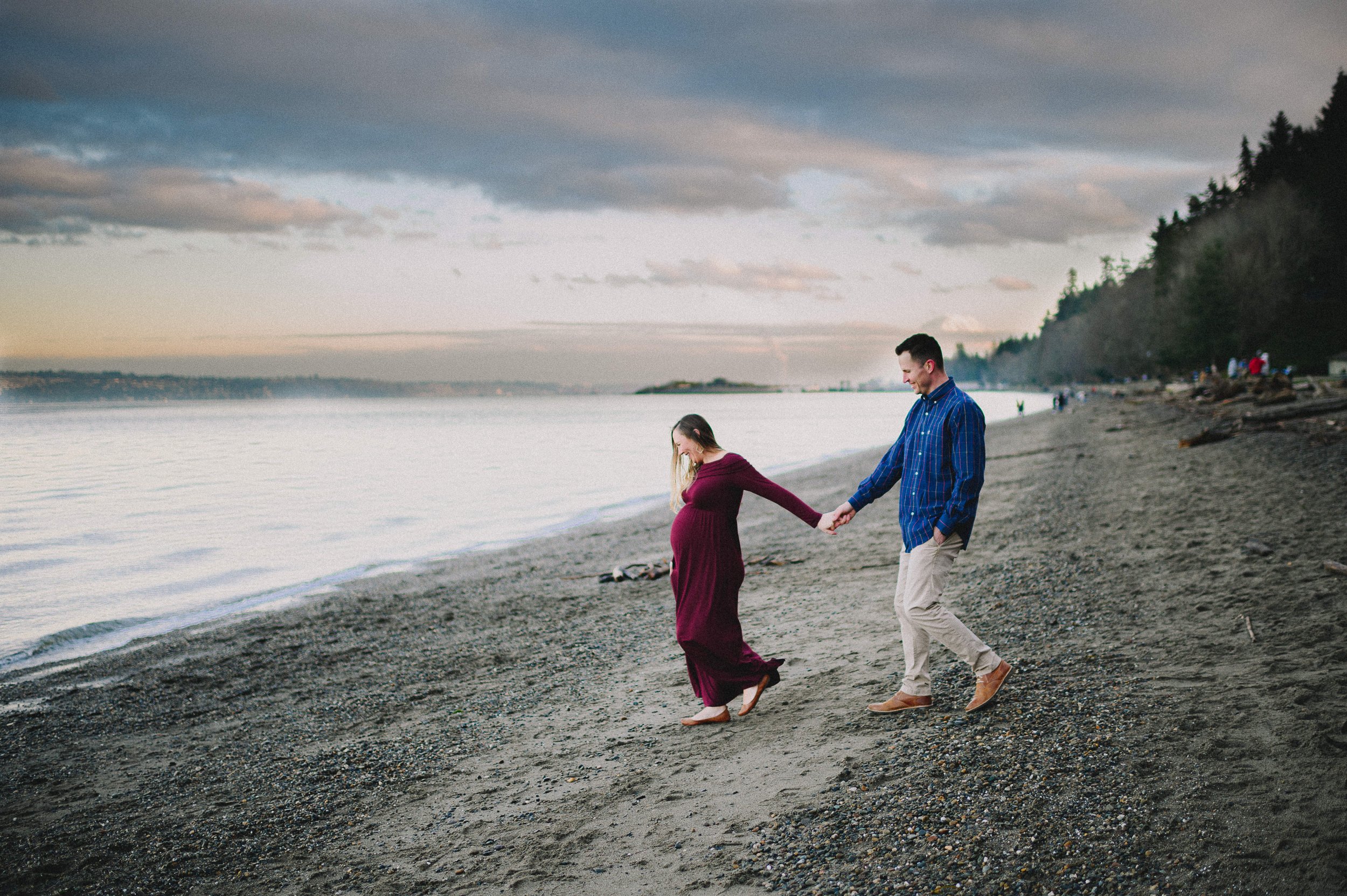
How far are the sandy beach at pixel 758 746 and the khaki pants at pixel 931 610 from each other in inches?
17.8

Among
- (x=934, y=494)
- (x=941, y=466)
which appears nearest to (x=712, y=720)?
(x=934, y=494)

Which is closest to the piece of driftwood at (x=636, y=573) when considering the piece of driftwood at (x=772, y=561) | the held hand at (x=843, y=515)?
the piece of driftwood at (x=772, y=561)

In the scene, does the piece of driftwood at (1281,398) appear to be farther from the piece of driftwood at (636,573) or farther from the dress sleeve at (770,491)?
the dress sleeve at (770,491)

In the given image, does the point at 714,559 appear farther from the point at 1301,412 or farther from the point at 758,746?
the point at 1301,412

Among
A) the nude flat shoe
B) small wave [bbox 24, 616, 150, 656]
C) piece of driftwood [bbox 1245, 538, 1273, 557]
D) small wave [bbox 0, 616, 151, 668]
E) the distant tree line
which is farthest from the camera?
the distant tree line

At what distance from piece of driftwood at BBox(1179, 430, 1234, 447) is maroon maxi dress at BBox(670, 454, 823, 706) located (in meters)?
18.3

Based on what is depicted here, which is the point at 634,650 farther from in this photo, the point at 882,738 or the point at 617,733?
the point at 882,738

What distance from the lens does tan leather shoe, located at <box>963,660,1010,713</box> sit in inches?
203

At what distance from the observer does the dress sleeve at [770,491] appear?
5352 mm

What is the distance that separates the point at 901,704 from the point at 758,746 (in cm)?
100

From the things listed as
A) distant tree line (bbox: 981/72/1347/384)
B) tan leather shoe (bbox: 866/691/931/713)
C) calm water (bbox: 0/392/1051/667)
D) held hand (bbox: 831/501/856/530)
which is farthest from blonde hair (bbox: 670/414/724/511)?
distant tree line (bbox: 981/72/1347/384)

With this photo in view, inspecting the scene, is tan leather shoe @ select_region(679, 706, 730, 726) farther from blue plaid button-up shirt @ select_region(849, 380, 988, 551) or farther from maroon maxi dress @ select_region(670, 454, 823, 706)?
blue plaid button-up shirt @ select_region(849, 380, 988, 551)

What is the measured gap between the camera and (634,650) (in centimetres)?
871

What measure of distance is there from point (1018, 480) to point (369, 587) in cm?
1475
